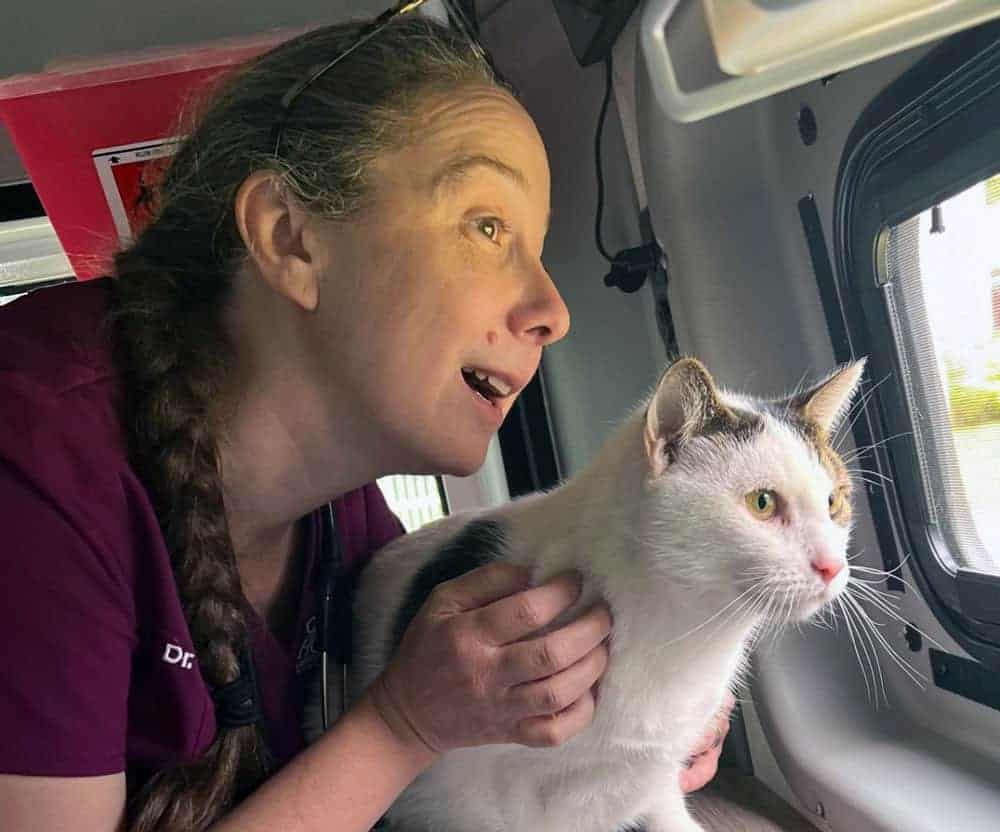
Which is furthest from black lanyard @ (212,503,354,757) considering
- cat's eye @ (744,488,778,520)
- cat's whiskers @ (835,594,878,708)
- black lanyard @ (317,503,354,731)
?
cat's whiskers @ (835,594,878,708)

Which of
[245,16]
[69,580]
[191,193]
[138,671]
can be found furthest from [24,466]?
[245,16]

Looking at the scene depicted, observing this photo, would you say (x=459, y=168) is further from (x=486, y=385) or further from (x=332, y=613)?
(x=332, y=613)

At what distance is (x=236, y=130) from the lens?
31.9 inches

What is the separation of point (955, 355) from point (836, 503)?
195 mm

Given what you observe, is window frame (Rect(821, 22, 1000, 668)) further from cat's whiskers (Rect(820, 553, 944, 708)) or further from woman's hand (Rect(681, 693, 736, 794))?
woman's hand (Rect(681, 693, 736, 794))

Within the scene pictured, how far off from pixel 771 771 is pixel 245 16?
121 centimetres

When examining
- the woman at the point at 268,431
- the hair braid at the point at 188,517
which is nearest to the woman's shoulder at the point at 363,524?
the woman at the point at 268,431

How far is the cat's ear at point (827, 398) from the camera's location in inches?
29.7

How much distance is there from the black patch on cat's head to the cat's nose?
0.93 ft

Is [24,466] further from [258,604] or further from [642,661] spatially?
[642,661]

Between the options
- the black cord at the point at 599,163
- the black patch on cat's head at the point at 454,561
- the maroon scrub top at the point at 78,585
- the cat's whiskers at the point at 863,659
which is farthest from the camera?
the black cord at the point at 599,163

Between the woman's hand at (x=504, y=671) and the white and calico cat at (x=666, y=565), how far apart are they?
0.03m

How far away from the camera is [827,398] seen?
2.51 ft

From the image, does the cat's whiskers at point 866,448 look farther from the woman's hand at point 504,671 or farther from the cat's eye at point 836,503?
the woman's hand at point 504,671
